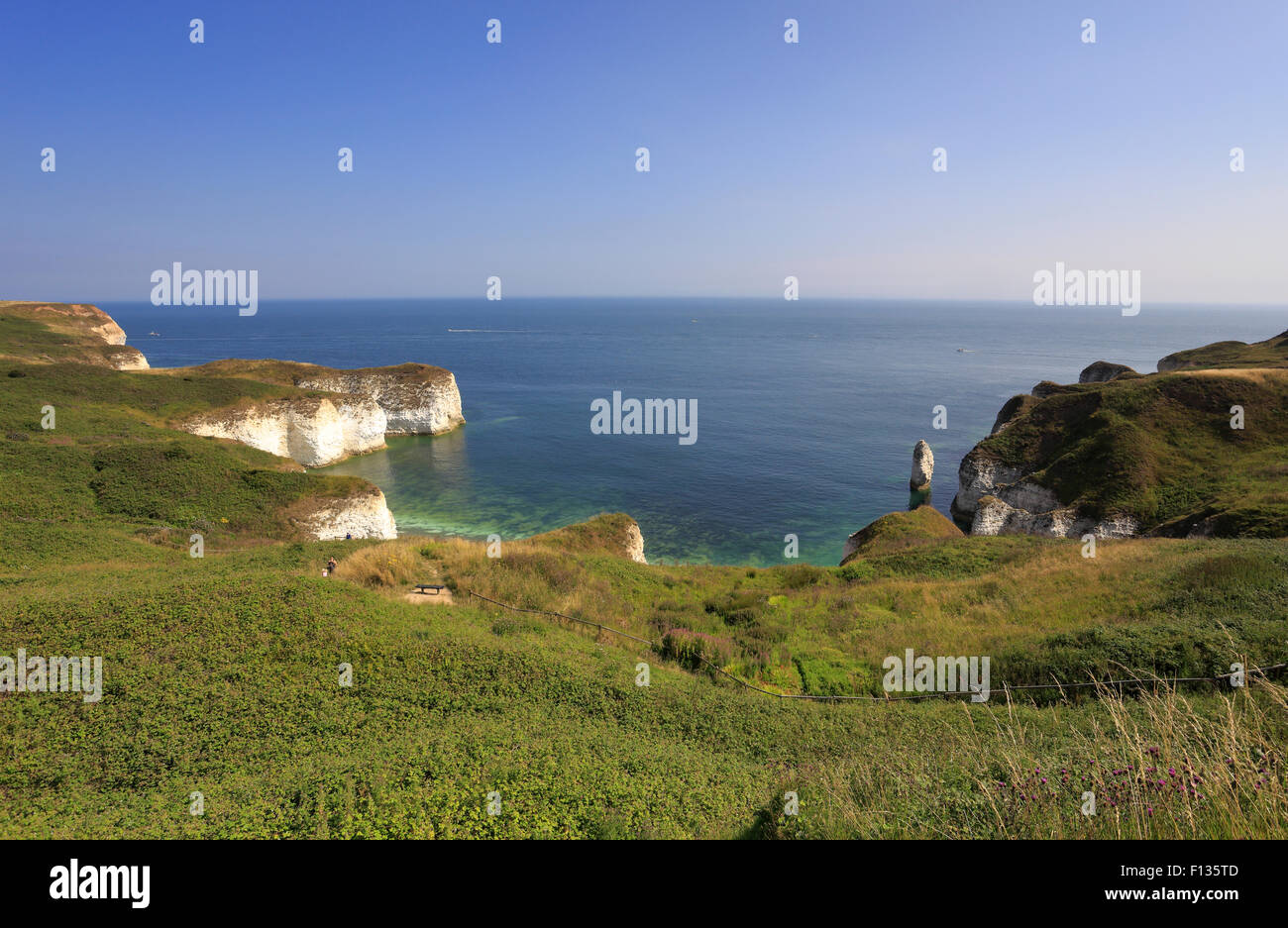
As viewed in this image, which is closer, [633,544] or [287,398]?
[633,544]

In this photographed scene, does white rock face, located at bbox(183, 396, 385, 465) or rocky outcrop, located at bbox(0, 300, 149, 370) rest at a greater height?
rocky outcrop, located at bbox(0, 300, 149, 370)

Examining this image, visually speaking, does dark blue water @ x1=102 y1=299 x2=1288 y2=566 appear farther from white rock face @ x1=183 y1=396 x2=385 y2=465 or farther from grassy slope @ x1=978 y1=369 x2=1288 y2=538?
grassy slope @ x1=978 y1=369 x2=1288 y2=538

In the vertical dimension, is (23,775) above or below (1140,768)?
below

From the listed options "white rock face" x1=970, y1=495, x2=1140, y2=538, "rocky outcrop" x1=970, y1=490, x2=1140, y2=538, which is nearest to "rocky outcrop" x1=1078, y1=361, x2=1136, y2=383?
"rocky outcrop" x1=970, y1=490, x2=1140, y2=538

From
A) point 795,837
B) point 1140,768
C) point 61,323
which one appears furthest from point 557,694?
point 61,323

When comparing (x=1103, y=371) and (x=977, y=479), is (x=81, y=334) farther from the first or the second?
(x=1103, y=371)

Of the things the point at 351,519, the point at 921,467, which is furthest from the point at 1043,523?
the point at 351,519
